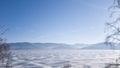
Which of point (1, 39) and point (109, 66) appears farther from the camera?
point (1, 39)

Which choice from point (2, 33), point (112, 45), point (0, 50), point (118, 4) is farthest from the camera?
point (2, 33)

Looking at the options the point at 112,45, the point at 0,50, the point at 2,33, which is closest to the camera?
the point at 112,45

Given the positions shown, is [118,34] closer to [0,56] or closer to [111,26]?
[111,26]

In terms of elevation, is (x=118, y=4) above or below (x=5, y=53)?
above

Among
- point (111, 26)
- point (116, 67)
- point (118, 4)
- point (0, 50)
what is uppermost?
point (118, 4)

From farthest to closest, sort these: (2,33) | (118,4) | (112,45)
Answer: (2,33)
(112,45)
(118,4)

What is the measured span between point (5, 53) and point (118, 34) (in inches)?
134

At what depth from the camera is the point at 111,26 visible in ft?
16.0

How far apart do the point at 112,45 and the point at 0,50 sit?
3085 mm

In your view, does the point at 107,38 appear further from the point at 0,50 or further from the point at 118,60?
the point at 0,50

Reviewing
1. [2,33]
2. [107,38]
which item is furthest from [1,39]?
[107,38]

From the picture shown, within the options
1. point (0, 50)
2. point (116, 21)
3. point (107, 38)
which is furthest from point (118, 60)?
point (0, 50)

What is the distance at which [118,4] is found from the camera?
466 cm

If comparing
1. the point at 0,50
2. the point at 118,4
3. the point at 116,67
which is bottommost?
the point at 116,67
